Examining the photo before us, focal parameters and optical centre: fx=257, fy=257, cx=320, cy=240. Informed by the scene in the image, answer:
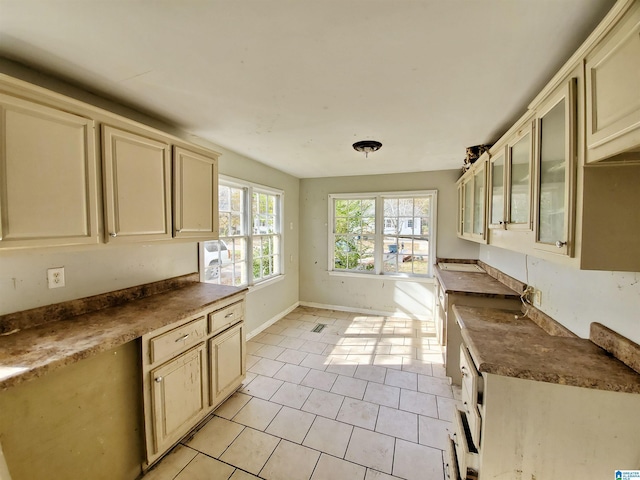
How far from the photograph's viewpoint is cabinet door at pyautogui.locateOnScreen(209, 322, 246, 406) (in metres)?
1.99

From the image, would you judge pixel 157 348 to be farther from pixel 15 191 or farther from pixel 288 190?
pixel 288 190

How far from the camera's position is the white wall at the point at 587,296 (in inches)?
44.0

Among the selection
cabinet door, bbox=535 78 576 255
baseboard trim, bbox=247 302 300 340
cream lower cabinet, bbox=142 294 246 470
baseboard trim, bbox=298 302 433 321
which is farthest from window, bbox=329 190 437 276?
cabinet door, bbox=535 78 576 255

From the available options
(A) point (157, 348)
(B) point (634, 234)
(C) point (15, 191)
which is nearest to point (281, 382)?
(A) point (157, 348)

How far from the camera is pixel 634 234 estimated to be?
0.99 m

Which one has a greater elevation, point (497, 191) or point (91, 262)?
point (497, 191)

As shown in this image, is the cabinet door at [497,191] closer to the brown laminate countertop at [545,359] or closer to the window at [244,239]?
the brown laminate countertop at [545,359]

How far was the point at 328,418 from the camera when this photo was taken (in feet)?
6.69

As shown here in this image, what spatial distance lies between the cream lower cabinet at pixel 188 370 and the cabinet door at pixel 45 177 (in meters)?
0.72

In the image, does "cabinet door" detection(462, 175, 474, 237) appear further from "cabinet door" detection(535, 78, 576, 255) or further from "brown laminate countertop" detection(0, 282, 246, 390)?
"brown laminate countertop" detection(0, 282, 246, 390)

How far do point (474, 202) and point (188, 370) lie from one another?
9.63 ft

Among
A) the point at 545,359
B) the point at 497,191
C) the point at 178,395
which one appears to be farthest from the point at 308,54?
the point at 178,395

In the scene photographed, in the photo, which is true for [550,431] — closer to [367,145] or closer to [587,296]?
[587,296]

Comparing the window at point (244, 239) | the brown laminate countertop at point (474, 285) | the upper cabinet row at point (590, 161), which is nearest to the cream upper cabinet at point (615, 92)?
the upper cabinet row at point (590, 161)
